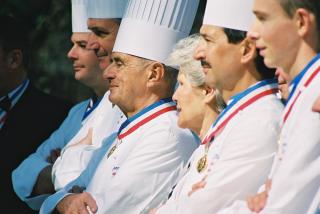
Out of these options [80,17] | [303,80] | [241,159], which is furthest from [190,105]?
[80,17]

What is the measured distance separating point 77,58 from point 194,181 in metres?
2.52

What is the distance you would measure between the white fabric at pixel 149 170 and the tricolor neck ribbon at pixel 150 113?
0.21ft

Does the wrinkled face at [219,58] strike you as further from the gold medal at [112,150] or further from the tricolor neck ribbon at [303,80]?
the gold medal at [112,150]

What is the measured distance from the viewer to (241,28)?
5.61 m

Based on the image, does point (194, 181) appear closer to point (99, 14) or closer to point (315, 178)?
point (315, 178)

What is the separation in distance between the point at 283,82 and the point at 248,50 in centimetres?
25

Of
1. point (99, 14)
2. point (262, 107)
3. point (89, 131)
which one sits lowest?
point (89, 131)

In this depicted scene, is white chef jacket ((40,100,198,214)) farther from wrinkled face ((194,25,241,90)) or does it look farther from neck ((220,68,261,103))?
neck ((220,68,261,103))

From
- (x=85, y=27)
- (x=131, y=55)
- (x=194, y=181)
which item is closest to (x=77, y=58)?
(x=85, y=27)

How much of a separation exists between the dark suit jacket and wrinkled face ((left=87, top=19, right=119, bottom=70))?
818 millimetres

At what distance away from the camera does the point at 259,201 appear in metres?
4.85

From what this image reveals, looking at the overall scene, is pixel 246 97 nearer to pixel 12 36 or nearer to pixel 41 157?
pixel 41 157

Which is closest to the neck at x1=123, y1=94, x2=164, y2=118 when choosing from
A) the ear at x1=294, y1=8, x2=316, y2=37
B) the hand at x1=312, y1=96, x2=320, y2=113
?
the ear at x1=294, y1=8, x2=316, y2=37

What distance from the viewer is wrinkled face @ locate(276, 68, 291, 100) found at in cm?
496
